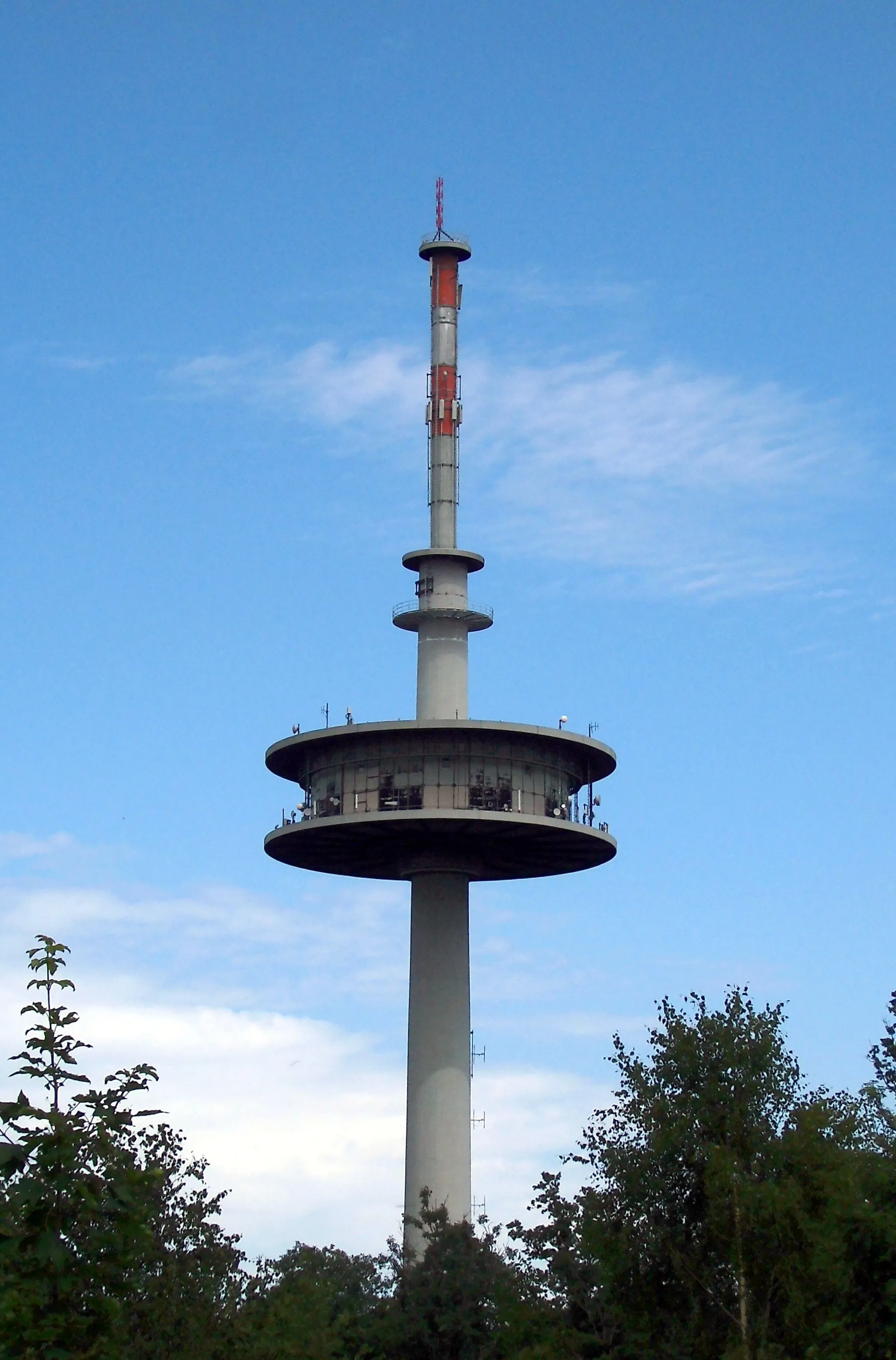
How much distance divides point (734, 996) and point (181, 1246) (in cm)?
1494

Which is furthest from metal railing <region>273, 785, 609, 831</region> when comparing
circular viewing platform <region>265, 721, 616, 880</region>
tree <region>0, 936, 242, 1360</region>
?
tree <region>0, 936, 242, 1360</region>

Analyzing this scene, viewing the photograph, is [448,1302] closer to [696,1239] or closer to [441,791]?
→ [441,791]

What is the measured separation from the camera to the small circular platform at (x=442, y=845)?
88562 millimetres

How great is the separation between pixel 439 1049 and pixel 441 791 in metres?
12.0

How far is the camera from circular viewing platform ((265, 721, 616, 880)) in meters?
88.8

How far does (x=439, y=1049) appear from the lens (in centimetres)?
9075

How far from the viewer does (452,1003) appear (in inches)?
3597

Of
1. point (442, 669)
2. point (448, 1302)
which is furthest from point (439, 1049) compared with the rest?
point (442, 669)

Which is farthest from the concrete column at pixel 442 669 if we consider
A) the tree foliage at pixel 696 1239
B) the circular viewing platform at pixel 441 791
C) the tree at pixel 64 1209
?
the tree at pixel 64 1209

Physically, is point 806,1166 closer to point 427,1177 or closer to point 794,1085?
point 794,1085

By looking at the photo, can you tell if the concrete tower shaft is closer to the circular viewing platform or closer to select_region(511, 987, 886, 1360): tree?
the circular viewing platform

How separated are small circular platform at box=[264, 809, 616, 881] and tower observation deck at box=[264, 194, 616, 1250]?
92 millimetres

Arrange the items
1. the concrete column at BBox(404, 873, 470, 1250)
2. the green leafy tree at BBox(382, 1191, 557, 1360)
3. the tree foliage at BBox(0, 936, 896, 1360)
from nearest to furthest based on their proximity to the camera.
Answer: the tree foliage at BBox(0, 936, 896, 1360) < the green leafy tree at BBox(382, 1191, 557, 1360) < the concrete column at BBox(404, 873, 470, 1250)

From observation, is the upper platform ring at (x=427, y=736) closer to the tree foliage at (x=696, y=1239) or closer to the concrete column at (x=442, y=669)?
the concrete column at (x=442, y=669)
